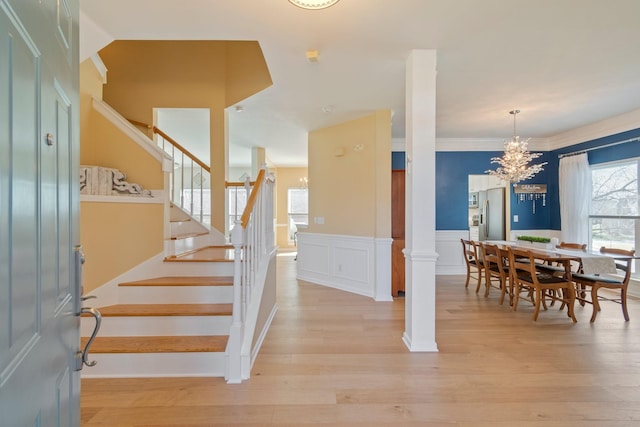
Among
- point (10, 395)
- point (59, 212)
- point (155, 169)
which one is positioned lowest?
point (10, 395)

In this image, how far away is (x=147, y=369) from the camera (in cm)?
224

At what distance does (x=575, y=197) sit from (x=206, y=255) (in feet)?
20.5

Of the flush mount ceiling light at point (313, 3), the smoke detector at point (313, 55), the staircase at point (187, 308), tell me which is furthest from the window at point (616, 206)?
the staircase at point (187, 308)

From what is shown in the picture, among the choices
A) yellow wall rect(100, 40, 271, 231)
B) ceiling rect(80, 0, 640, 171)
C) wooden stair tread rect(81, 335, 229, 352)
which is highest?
yellow wall rect(100, 40, 271, 231)

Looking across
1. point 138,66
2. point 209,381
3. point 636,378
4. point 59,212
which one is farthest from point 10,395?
point 138,66

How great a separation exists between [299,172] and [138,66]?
619 centimetres

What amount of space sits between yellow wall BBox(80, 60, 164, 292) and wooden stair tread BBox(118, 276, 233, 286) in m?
0.22

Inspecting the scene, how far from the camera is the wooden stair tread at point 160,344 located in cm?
223

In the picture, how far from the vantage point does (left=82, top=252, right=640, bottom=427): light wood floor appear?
1.84 m

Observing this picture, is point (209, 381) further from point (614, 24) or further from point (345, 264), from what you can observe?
point (614, 24)

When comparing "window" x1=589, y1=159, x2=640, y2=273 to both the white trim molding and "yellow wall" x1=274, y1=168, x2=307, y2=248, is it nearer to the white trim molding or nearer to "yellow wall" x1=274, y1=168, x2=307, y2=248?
the white trim molding

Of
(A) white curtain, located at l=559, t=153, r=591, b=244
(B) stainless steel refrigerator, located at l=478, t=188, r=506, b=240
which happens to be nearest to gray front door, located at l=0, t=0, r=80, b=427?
(A) white curtain, located at l=559, t=153, r=591, b=244

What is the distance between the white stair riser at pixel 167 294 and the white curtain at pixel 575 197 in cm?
605

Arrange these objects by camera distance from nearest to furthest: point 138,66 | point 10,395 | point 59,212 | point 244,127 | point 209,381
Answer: point 10,395 < point 59,212 < point 209,381 < point 138,66 < point 244,127
